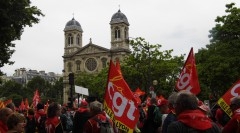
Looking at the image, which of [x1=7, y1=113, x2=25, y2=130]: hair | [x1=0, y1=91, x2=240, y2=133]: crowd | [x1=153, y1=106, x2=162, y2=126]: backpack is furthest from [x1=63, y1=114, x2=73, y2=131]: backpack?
[x1=7, y1=113, x2=25, y2=130]: hair

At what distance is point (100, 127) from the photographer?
682 cm

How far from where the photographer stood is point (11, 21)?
20.9 m

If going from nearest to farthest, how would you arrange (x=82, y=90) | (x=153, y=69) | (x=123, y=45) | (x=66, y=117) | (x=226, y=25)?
(x=66, y=117) → (x=82, y=90) → (x=226, y=25) → (x=153, y=69) → (x=123, y=45)

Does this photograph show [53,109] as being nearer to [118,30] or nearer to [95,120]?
[95,120]

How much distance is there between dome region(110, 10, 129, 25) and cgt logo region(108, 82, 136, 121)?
317 feet

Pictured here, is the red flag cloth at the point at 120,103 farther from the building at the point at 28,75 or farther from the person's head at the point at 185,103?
the building at the point at 28,75

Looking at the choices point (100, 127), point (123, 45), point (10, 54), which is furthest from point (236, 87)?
point (123, 45)

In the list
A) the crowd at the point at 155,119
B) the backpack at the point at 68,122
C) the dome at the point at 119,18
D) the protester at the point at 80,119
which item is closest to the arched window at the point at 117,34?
the dome at the point at 119,18

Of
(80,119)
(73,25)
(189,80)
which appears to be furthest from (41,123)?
(73,25)

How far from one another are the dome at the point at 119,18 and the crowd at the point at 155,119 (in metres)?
90.3

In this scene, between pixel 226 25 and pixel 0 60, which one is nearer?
pixel 0 60

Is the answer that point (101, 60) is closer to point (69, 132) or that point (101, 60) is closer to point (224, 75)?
point (224, 75)

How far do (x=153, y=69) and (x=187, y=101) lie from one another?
3777 centimetres

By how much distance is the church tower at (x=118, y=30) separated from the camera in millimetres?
101875
